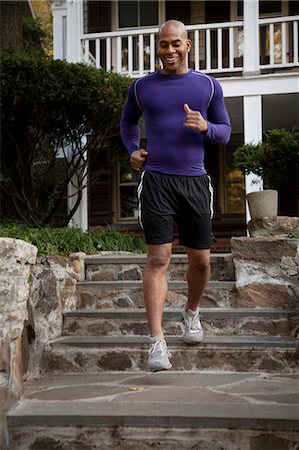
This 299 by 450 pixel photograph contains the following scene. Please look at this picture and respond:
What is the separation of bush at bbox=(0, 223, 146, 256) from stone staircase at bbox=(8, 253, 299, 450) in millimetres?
363

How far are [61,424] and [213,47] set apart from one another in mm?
8959

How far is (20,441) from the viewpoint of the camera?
7.72 feet

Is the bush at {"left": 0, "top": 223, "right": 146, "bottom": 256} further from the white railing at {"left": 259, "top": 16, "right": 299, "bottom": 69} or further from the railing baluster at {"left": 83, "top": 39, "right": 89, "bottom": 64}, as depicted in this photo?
the white railing at {"left": 259, "top": 16, "right": 299, "bottom": 69}

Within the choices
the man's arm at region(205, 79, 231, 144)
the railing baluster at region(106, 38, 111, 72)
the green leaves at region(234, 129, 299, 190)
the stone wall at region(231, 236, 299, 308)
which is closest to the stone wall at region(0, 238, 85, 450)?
the man's arm at region(205, 79, 231, 144)

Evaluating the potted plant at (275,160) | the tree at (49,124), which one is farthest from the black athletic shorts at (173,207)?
the tree at (49,124)

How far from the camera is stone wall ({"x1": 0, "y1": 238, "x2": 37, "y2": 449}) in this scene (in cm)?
238

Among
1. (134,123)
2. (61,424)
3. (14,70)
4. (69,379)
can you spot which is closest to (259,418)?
(61,424)

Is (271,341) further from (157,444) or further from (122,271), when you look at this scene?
(122,271)

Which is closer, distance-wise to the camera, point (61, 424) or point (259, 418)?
point (259, 418)

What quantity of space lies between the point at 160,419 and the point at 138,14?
1004 centimetres

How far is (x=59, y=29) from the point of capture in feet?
33.7

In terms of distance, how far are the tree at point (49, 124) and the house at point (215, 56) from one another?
1056 millimetres

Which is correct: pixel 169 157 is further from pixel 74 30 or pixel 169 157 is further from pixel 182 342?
pixel 74 30

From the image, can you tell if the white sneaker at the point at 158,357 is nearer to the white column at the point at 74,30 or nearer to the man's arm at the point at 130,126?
the man's arm at the point at 130,126
